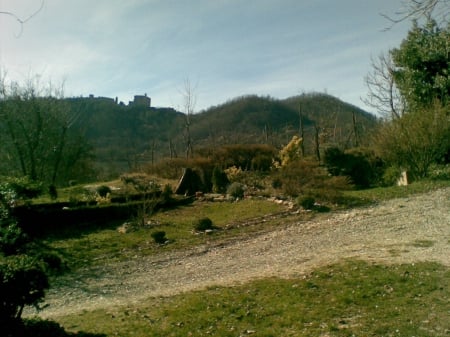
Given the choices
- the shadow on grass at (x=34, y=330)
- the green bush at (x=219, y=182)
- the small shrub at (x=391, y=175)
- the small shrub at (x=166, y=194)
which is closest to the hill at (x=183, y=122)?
the green bush at (x=219, y=182)

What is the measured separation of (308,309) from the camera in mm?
6504

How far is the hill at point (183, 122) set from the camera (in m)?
41.0

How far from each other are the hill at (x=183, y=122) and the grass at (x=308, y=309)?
1182 inches

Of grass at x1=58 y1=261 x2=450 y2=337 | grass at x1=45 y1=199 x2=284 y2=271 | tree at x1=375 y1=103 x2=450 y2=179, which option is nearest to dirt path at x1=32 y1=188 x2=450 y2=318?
grass at x1=58 y1=261 x2=450 y2=337

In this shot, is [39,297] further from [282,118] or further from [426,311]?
[282,118]

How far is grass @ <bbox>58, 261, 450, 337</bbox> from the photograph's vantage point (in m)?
5.73

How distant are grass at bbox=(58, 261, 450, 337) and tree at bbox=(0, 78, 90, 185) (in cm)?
2173

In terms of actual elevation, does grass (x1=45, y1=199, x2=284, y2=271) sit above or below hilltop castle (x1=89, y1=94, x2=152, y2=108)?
below

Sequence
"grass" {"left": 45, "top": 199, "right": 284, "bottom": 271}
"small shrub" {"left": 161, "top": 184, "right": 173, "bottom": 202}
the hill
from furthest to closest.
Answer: the hill → "small shrub" {"left": 161, "top": 184, "right": 173, "bottom": 202} → "grass" {"left": 45, "top": 199, "right": 284, "bottom": 271}

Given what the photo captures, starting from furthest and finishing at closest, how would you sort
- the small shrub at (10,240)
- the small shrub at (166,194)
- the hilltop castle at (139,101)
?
the hilltop castle at (139,101) → the small shrub at (166,194) → the small shrub at (10,240)

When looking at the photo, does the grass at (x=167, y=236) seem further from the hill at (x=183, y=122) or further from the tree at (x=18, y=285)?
the hill at (x=183, y=122)

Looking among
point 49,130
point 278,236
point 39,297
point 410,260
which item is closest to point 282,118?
point 49,130

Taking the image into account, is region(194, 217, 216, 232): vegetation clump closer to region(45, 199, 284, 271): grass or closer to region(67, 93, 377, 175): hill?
region(45, 199, 284, 271): grass

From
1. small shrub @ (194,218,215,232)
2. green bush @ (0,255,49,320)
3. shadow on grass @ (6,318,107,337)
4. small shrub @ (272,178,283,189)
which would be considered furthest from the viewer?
small shrub @ (272,178,283,189)
